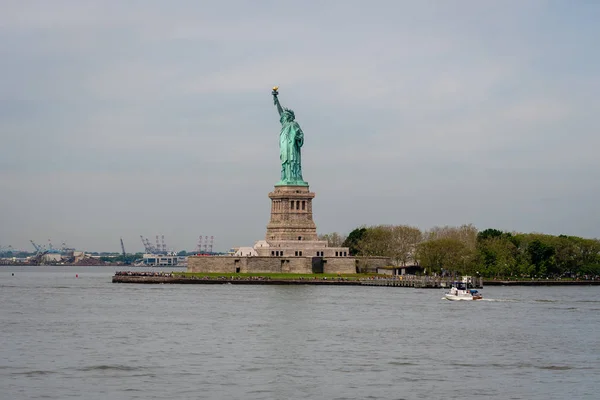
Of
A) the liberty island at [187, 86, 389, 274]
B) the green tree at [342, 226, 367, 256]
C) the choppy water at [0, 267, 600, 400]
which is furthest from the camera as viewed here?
the green tree at [342, 226, 367, 256]

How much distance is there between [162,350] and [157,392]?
39.3 feet

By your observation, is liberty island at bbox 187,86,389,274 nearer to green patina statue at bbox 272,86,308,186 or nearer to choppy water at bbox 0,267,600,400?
green patina statue at bbox 272,86,308,186

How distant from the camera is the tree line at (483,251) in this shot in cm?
13375

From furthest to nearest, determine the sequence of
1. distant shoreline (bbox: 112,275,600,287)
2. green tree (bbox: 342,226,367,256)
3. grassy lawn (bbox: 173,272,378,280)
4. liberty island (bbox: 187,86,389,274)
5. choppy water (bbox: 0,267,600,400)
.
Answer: green tree (bbox: 342,226,367,256) → liberty island (bbox: 187,86,389,274) → grassy lawn (bbox: 173,272,378,280) → distant shoreline (bbox: 112,275,600,287) → choppy water (bbox: 0,267,600,400)

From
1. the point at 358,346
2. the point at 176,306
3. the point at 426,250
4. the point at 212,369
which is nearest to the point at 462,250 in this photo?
the point at 426,250

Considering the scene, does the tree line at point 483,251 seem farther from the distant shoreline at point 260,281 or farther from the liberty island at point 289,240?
the liberty island at point 289,240

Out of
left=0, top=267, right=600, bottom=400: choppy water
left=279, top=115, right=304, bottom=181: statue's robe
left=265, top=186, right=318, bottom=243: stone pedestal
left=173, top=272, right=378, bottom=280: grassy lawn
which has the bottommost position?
left=0, top=267, right=600, bottom=400: choppy water

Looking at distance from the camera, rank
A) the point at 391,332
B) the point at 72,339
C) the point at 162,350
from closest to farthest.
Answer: the point at 162,350 < the point at 72,339 < the point at 391,332

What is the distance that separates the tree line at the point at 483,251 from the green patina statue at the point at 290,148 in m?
18.4

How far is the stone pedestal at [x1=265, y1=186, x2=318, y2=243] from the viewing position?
13138cm

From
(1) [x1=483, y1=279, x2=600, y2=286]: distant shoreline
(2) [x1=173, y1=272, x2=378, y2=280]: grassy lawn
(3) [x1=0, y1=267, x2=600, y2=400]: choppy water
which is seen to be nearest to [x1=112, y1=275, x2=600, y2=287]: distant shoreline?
(1) [x1=483, y1=279, x2=600, y2=286]: distant shoreline

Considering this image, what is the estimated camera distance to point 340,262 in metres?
132

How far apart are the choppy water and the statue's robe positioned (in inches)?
1780

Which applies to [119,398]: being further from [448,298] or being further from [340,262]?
[340,262]
